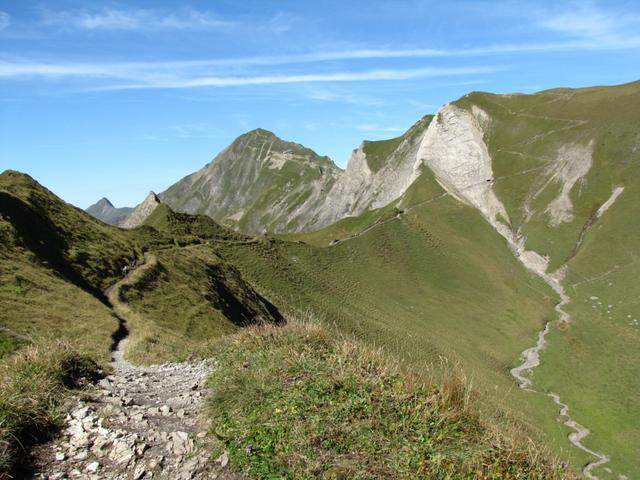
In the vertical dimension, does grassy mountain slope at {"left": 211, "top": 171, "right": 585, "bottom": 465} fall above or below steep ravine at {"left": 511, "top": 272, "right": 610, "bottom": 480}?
above

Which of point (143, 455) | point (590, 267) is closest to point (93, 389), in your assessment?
point (143, 455)

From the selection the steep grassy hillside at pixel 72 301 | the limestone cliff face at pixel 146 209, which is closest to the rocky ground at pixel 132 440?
the steep grassy hillside at pixel 72 301

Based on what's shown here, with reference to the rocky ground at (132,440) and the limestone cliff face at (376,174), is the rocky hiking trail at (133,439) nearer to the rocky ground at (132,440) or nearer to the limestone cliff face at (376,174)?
the rocky ground at (132,440)

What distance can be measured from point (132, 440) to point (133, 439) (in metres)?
0.05

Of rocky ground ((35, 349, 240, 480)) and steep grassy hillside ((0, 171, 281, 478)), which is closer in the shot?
rocky ground ((35, 349, 240, 480))

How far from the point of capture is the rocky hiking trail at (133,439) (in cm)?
813

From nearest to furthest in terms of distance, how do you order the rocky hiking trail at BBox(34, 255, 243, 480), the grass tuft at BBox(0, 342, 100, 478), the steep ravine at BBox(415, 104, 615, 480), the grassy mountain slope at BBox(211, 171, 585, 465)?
the grass tuft at BBox(0, 342, 100, 478) → the rocky hiking trail at BBox(34, 255, 243, 480) → the grassy mountain slope at BBox(211, 171, 585, 465) → the steep ravine at BBox(415, 104, 615, 480)

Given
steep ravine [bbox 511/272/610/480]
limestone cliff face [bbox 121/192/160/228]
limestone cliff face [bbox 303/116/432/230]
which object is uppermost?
limestone cliff face [bbox 303/116/432/230]

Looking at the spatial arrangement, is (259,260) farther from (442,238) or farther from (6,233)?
(442,238)

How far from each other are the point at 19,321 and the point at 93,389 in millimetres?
14279

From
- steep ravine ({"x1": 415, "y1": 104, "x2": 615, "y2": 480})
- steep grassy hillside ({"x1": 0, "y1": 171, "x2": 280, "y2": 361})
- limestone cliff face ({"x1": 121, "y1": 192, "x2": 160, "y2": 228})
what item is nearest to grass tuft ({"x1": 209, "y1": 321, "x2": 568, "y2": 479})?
steep grassy hillside ({"x1": 0, "y1": 171, "x2": 280, "y2": 361})

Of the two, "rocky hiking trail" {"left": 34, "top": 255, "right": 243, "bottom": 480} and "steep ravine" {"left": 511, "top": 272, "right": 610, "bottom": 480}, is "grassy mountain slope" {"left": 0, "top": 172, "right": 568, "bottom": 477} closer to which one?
"rocky hiking trail" {"left": 34, "top": 255, "right": 243, "bottom": 480}

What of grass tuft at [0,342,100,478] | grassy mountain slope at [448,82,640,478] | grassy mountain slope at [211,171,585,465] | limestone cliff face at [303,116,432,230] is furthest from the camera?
limestone cliff face at [303,116,432,230]

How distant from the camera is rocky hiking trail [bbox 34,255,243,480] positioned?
8.13 metres
